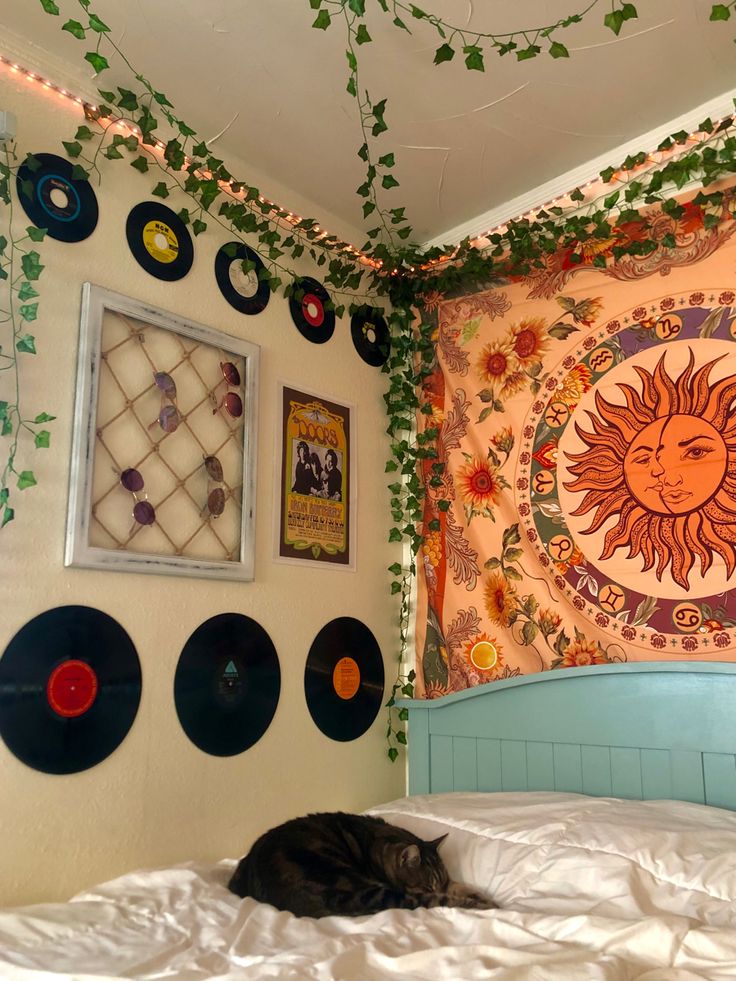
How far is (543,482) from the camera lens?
7.34ft

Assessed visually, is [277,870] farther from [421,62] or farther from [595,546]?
[421,62]

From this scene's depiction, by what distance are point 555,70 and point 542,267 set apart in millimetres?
579

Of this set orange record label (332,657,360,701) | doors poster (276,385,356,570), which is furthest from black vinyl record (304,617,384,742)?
doors poster (276,385,356,570)

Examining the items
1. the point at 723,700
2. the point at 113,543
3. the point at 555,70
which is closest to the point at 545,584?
the point at 723,700

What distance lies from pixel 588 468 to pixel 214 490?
1.06 metres

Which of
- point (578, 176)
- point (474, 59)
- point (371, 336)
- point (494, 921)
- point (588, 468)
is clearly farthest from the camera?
point (371, 336)

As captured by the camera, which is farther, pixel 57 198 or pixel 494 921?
pixel 57 198

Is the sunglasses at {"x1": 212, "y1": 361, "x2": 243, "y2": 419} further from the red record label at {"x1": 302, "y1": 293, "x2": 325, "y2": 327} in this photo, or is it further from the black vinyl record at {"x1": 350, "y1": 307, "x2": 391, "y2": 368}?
the black vinyl record at {"x1": 350, "y1": 307, "x2": 391, "y2": 368}

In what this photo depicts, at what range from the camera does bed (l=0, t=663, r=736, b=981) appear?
3.60 feet

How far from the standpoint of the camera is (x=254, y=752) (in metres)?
1.99

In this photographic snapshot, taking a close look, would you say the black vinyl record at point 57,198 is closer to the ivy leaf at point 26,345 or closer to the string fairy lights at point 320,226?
the string fairy lights at point 320,226

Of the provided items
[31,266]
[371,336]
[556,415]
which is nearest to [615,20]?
[556,415]

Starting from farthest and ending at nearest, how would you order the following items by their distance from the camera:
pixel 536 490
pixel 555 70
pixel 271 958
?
pixel 536 490, pixel 555 70, pixel 271 958

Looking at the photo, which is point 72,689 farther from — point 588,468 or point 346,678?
point 588,468
